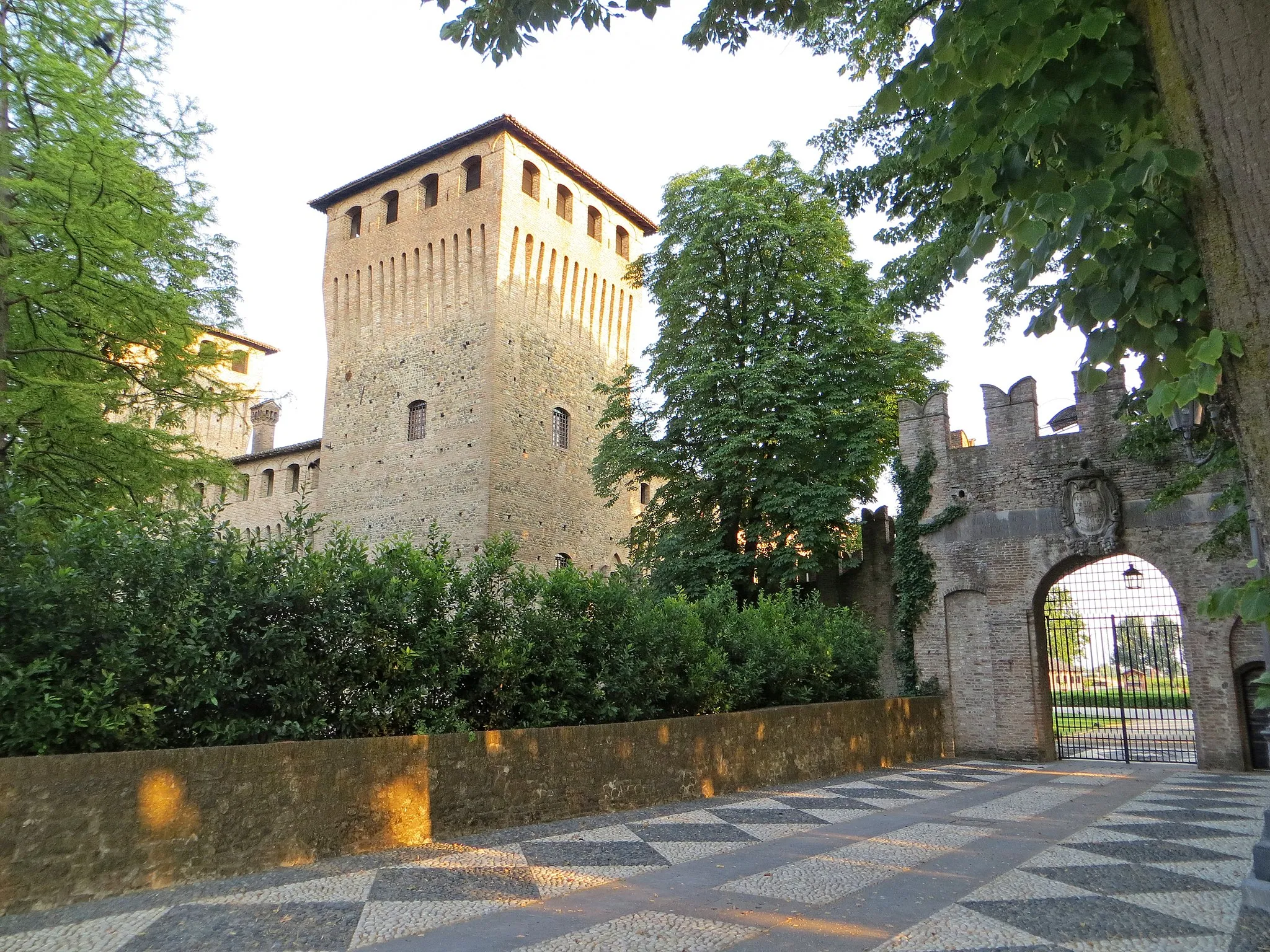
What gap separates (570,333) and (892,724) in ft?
60.1

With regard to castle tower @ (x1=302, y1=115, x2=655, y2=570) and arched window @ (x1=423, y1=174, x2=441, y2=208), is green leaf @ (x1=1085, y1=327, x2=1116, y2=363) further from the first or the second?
arched window @ (x1=423, y1=174, x2=441, y2=208)

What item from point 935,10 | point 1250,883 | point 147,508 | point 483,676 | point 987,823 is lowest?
point 987,823

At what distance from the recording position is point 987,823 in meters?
7.95

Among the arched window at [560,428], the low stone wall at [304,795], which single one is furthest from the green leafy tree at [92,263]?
the arched window at [560,428]

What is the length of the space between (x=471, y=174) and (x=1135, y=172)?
2630cm

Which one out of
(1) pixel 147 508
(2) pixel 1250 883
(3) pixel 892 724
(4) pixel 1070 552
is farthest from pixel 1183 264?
(4) pixel 1070 552

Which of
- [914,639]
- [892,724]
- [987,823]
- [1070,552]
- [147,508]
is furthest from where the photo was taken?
[914,639]

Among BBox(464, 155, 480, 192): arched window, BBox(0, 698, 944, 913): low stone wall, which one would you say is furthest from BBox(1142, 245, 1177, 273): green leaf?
BBox(464, 155, 480, 192): arched window

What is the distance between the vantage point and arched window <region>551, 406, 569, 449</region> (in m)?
27.1

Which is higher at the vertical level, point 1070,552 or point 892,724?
point 1070,552

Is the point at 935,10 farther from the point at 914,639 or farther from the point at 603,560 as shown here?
the point at 603,560

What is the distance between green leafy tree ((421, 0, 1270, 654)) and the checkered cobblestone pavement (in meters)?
2.23

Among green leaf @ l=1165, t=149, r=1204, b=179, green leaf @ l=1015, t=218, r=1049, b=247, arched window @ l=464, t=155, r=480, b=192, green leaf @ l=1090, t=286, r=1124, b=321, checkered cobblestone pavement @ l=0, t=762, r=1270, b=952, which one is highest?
arched window @ l=464, t=155, r=480, b=192

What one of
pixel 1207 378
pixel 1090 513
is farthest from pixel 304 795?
pixel 1090 513
